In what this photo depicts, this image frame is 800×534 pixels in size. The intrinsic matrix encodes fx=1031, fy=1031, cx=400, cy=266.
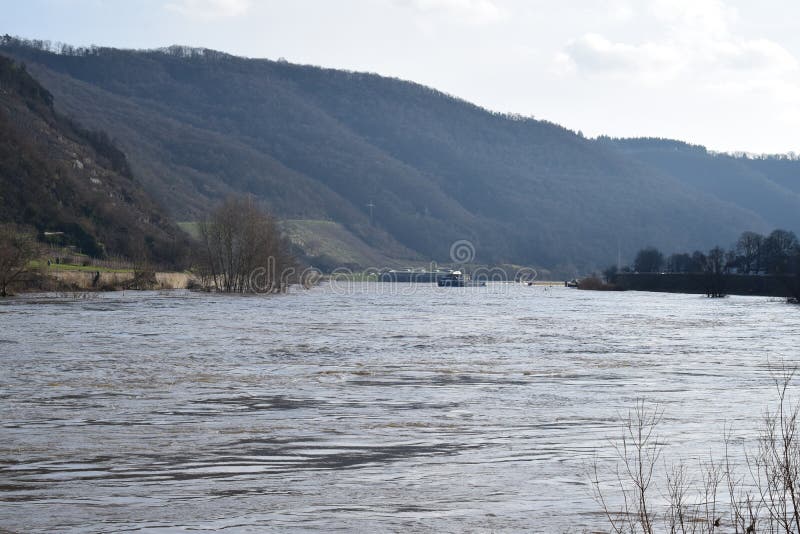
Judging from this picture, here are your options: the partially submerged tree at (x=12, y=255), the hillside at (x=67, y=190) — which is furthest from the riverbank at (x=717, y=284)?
the partially submerged tree at (x=12, y=255)

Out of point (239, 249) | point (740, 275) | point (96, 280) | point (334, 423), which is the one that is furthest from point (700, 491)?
point (740, 275)

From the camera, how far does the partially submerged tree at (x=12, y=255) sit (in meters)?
86.4

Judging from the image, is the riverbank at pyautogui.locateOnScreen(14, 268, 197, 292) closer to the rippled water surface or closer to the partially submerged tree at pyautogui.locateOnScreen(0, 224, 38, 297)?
the partially submerged tree at pyautogui.locateOnScreen(0, 224, 38, 297)

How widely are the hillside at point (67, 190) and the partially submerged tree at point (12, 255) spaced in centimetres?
4048

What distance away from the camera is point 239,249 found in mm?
119938

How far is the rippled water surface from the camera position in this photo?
12.3 meters

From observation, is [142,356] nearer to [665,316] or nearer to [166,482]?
[166,482]

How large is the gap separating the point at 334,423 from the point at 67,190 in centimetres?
14505

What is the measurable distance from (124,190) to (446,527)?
579 feet

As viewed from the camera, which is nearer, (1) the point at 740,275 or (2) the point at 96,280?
(2) the point at 96,280

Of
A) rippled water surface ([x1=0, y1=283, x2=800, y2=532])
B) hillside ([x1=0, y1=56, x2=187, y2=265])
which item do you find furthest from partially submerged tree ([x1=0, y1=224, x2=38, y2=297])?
rippled water surface ([x1=0, y1=283, x2=800, y2=532])

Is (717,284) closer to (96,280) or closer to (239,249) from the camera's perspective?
(239,249)

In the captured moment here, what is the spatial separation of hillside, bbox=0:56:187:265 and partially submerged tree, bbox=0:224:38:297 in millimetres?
40475

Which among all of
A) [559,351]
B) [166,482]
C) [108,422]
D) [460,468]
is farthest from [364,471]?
[559,351]
